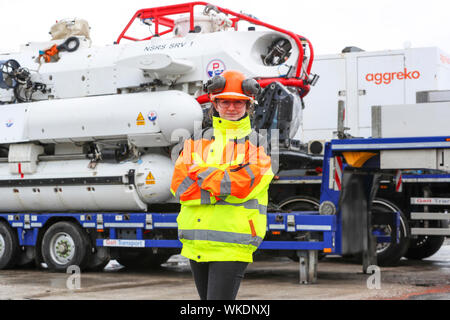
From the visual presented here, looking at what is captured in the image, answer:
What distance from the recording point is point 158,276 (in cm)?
1146

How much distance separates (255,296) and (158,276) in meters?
2.89

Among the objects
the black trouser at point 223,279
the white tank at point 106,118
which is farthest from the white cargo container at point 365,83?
the black trouser at point 223,279

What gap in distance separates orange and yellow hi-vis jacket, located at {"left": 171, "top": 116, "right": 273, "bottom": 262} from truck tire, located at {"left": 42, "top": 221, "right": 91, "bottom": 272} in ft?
24.3

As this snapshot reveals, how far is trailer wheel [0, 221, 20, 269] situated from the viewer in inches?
486

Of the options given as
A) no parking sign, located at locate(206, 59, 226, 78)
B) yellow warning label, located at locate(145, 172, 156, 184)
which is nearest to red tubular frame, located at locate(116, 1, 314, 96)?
no parking sign, located at locate(206, 59, 226, 78)

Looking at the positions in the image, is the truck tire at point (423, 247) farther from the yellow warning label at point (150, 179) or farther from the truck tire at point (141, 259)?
the yellow warning label at point (150, 179)

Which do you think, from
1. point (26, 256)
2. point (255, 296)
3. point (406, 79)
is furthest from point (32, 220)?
point (406, 79)

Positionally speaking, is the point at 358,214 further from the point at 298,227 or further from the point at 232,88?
the point at 232,88

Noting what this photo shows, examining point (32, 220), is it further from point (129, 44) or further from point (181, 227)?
point (181, 227)

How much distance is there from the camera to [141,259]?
12.8m

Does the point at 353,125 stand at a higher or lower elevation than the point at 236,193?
higher

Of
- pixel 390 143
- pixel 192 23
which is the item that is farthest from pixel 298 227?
pixel 192 23

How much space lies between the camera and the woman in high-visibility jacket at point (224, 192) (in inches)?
168

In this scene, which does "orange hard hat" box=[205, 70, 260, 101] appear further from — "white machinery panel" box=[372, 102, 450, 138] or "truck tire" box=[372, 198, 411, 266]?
"truck tire" box=[372, 198, 411, 266]
